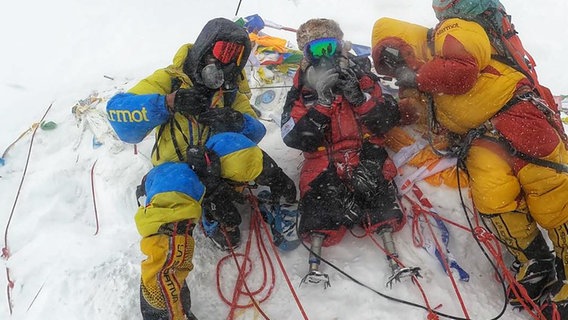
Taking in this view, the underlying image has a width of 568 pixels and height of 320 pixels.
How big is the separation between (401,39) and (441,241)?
4.11ft

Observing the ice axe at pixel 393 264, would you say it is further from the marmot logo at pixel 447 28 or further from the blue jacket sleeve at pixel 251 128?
the marmot logo at pixel 447 28

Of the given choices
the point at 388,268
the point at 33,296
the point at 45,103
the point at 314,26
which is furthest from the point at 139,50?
the point at 388,268

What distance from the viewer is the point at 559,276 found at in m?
2.76

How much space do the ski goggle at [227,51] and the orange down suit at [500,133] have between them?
1.07m

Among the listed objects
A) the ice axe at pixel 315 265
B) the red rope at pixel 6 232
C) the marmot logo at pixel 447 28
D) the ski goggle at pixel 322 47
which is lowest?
the red rope at pixel 6 232

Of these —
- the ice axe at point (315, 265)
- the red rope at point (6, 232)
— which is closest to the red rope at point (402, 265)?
the ice axe at point (315, 265)

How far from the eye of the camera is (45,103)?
4875 mm

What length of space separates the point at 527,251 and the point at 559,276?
20cm

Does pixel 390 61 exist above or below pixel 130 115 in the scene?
above

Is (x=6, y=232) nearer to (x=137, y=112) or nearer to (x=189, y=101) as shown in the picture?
(x=137, y=112)

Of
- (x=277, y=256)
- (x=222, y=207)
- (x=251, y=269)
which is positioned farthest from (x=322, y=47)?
(x=251, y=269)

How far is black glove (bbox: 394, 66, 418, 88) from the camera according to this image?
3031 mm

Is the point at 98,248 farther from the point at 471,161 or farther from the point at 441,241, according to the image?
the point at 471,161

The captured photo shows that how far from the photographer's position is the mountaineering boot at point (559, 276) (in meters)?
2.55
